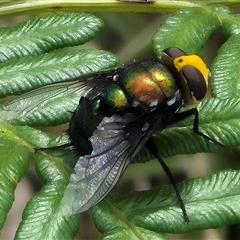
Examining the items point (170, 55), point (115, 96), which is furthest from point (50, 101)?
point (170, 55)

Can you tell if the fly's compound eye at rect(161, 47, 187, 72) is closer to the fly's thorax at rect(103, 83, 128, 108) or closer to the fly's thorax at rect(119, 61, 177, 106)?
the fly's thorax at rect(119, 61, 177, 106)

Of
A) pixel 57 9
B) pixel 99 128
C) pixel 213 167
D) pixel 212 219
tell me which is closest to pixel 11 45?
pixel 57 9

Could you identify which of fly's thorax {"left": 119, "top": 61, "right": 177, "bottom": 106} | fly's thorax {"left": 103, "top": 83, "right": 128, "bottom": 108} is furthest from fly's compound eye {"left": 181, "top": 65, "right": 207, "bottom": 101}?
fly's thorax {"left": 103, "top": 83, "right": 128, "bottom": 108}

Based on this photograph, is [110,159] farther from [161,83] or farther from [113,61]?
[113,61]

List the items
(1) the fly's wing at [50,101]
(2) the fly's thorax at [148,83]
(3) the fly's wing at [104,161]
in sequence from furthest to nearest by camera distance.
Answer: (1) the fly's wing at [50,101]
(2) the fly's thorax at [148,83]
(3) the fly's wing at [104,161]

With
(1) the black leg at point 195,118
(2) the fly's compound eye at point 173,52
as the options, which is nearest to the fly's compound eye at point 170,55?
(2) the fly's compound eye at point 173,52

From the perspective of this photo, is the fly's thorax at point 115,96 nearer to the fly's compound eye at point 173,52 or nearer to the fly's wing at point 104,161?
the fly's wing at point 104,161

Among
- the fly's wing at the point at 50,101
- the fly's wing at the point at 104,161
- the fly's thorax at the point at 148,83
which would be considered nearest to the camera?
the fly's wing at the point at 104,161
